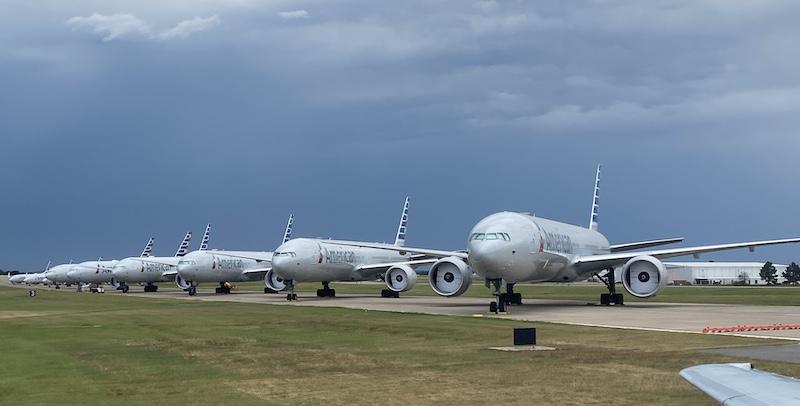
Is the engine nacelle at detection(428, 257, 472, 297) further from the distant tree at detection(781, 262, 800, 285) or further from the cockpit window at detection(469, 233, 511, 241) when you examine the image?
the distant tree at detection(781, 262, 800, 285)

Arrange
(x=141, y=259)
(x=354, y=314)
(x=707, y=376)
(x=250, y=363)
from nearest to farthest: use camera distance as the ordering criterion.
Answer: (x=707, y=376) < (x=250, y=363) < (x=354, y=314) < (x=141, y=259)

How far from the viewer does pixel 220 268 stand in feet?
252

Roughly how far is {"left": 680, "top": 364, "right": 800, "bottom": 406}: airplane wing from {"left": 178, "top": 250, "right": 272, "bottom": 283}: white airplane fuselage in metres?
70.1

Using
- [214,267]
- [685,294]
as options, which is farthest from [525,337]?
[214,267]

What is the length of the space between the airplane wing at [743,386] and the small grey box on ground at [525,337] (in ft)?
40.1

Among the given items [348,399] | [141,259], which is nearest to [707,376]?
[348,399]

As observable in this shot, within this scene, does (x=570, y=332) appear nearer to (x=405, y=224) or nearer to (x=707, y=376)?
(x=707, y=376)

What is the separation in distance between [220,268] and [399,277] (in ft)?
84.3

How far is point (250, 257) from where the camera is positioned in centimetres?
7650

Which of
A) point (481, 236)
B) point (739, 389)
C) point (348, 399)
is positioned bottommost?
point (348, 399)

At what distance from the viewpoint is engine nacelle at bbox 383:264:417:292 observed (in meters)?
56.0

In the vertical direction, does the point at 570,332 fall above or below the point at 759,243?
below

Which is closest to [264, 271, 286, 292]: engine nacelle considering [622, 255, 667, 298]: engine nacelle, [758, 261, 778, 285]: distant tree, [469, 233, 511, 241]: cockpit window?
[469, 233, 511, 241]: cockpit window

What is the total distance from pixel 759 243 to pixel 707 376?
3843cm
